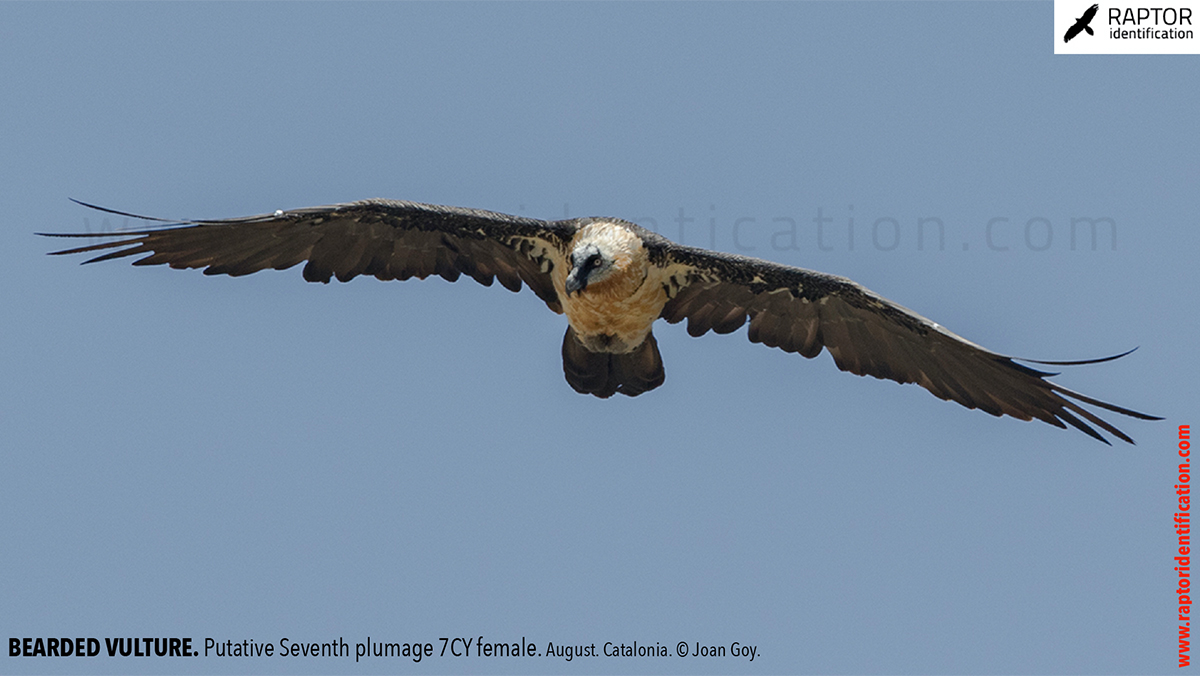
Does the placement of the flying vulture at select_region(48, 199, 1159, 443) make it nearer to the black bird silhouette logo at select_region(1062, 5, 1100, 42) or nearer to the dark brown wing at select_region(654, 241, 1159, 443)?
the dark brown wing at select_region(654, 241, 1159, 443)

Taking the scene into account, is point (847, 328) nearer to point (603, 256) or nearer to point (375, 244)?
point (603, 256)

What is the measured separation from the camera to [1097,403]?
1077cm

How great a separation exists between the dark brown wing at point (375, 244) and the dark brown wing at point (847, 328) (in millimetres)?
1482

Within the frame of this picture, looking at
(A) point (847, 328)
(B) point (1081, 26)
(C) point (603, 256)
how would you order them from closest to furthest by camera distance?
(C) point (603, 256) → (A) point (847, 328) → (B) point (1081, 26)

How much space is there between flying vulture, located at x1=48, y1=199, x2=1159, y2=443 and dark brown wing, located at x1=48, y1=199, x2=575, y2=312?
0.04 ft

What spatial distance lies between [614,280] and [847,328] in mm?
2420

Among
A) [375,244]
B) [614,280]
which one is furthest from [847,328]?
[375,244]

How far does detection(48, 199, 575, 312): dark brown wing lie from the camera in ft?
41.6

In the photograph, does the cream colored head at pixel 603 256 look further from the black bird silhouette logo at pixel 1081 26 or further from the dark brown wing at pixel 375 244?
the black bird silhouette logo at pixel 1081 26

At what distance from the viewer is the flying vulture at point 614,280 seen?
12.3m

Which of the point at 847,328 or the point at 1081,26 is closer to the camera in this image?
the point at 847,328

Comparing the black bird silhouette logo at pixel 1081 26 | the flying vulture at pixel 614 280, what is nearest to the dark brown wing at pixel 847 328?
the flying vulture at pixel 614 280

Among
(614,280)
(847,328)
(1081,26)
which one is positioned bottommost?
(847,328)

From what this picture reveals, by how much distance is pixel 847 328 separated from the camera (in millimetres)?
12891
